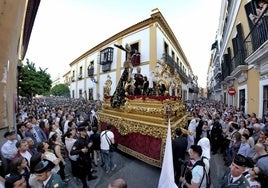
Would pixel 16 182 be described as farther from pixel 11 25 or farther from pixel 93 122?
pixel 93 122

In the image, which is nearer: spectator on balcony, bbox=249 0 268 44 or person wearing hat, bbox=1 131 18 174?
person wearing hat, bbox=1 131 18 174

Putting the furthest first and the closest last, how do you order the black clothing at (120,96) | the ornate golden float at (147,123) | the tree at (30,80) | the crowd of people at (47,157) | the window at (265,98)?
the tree at (30,80) < the window at (265,98) < the black clothing at (120,96) < the ornate golden float at (147,123) < the crowd of people at (47,157)

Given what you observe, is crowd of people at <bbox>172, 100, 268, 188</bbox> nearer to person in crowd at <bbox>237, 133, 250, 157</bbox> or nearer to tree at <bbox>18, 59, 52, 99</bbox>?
person in crowd at <bbox>237, 133, 250, 157</bbox>

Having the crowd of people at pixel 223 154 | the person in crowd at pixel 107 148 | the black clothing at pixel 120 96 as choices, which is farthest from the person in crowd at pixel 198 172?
the black clothing at pixel 120 96

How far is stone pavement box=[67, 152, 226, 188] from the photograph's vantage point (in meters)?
5.20

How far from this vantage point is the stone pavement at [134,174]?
205 inches

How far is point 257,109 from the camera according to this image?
10.0 meters

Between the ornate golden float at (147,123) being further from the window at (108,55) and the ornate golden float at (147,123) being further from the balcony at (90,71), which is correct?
the balcony at (90,71)

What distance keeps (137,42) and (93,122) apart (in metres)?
10.4

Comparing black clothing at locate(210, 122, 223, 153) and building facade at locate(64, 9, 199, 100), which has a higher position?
building facade at locate(64, 9, 199, 100)

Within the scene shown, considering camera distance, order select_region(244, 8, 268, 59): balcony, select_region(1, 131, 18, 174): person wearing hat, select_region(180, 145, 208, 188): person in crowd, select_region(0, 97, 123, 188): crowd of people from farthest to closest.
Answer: select_region(244, 8, 268, 59): balcony, select_region(1, 131, 18, 174): person wearing hat, select_region(180, 145, 208, 188): person in crowd, select_region(0, 97, 123, 188): crowd of people

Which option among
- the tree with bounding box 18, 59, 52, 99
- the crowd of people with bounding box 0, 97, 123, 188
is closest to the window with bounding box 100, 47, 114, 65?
the tree with bounding box 18, 59, 52, 99

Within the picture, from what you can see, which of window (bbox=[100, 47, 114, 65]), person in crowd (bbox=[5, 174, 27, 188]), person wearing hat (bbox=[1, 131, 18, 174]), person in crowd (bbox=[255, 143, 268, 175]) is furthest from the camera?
Result: window (bbox=[100, 47, 114, 65])

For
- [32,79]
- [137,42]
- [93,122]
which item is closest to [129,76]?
[93,122]
